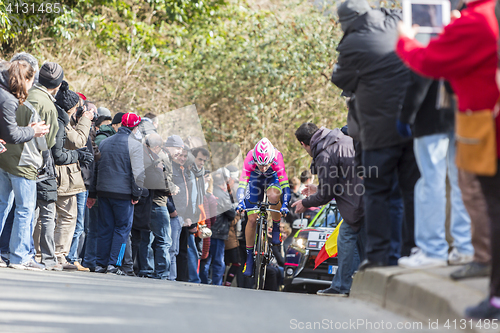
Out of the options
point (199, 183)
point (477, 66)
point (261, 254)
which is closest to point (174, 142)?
point (199, 183)

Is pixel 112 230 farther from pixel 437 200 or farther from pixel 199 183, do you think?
pixel 437 200

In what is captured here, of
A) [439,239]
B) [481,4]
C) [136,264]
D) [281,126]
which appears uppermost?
[281,126]

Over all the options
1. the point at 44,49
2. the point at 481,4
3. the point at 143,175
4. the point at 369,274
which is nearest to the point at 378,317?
the point at 369,274

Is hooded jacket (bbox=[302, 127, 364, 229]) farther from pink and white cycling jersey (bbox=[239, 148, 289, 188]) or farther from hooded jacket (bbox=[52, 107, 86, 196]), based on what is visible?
hooded jacket (bbox=[52, 107, 86, 196])

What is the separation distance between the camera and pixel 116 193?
9.13m

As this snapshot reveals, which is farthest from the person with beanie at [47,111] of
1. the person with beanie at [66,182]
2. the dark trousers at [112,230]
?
the dark trousers at [112,230]

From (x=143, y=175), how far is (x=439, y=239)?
5.40m

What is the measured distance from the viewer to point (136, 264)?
1072 cm

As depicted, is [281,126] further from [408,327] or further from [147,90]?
[408,327]

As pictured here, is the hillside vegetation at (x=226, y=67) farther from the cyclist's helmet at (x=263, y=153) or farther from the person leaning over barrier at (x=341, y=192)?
the person leaning over barrier at (x=341, y=192)

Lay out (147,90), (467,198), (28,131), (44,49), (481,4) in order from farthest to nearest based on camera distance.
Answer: (147,90) < (44,49) < (28,131) < (467,198) < (481,4)

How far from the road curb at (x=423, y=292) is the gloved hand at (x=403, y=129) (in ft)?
3.61

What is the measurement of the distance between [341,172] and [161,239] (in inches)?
143

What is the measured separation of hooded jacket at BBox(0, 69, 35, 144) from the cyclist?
430 cm
